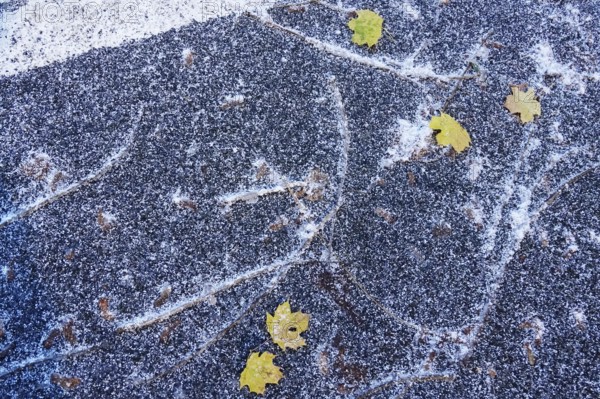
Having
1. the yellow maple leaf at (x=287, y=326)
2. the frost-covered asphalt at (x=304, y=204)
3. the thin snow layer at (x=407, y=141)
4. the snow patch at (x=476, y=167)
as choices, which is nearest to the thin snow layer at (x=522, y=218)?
the frost-covered asphalt at (x=304, y=204)

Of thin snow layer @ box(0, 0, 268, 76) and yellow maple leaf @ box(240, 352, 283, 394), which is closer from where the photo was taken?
yellow maple leaf @ box(240, 352, 283, 394)

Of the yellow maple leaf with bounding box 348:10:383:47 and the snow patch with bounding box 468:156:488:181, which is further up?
the yellow maple leaf with bounding box 348:10:383:47

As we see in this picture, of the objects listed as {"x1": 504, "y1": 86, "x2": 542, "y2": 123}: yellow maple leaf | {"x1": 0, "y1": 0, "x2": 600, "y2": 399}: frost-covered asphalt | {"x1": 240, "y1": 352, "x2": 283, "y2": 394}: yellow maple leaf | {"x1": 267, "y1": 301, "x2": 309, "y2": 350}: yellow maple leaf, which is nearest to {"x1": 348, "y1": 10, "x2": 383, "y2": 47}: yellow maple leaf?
{"x1": 0, "y1": 0, "x2": 600, "y2": 399}: frost-covered asphalt

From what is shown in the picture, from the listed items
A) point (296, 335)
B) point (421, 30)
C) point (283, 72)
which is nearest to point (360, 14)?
point (421, 30)

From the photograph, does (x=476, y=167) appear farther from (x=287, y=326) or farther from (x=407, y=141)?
(x=287, y=326)

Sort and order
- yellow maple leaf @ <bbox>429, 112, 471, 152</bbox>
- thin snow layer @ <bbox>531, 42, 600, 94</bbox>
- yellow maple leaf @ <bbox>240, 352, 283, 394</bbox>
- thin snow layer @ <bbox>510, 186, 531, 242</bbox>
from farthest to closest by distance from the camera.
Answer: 1. thin snow layer @ <bbox>531, 42, 600, 94</bbox>
2. yellow maple leaf @ <bbox>429, 112, 471, 152</bbox>
3. thin snow layer @ <bbox>510, 186, 531, 242</bbox>
4. yellow maple leaf @ <bbox>240, 352, 283, 394</bbox>

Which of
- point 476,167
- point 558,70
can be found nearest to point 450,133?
point 476,167

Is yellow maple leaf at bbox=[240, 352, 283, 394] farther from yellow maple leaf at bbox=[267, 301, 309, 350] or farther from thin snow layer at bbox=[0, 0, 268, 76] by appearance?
thin snow layer at bbox=[0, 0, 268, 76]
